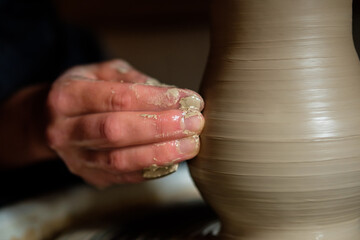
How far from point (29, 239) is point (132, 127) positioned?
415mm

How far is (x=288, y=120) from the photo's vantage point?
0.64 metres

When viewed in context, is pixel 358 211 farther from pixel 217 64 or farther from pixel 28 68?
pixel 28 68

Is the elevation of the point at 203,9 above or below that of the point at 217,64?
below

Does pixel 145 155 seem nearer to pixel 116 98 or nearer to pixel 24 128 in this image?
pixel 116 98

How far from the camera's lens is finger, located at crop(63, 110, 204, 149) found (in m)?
0.70

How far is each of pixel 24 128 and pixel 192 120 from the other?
572 mm

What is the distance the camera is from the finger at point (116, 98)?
0.71 metres

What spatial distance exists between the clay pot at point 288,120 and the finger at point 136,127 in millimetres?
39

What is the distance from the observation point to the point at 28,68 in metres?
1.50

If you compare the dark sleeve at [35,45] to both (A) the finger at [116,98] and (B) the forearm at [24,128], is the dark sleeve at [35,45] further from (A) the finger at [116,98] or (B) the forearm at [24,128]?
(A) the finger at [116,98]

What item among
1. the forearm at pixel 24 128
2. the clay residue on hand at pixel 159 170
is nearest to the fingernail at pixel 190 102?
the clay residue on hand at pixel 159 170

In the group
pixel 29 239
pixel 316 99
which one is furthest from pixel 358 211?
pixel 29 239

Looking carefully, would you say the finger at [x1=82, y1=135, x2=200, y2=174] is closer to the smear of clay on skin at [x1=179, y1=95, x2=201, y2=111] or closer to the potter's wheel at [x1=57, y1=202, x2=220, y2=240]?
the smear of clay on skin at [x1=179, y1=95, x2=201, y2=111]

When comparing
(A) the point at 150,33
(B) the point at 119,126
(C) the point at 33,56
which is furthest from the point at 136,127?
(A) the point at 150,33
